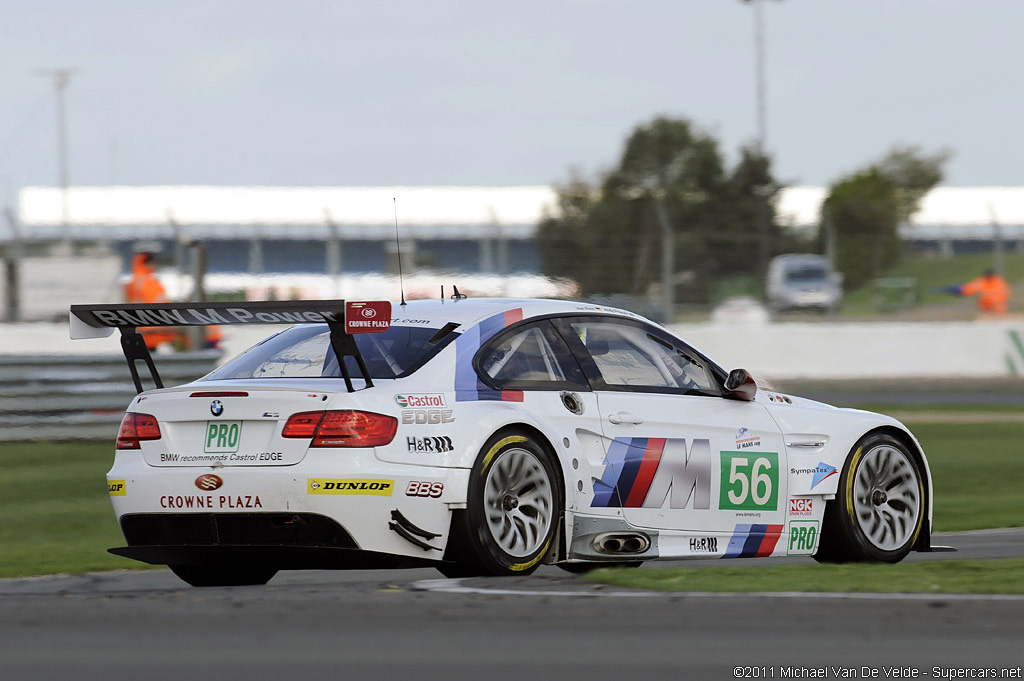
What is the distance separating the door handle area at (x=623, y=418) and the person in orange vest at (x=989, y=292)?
2042 cm

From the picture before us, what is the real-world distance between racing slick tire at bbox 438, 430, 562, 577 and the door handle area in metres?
0.47

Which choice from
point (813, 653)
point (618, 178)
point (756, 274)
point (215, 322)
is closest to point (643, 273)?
point (756, 274)

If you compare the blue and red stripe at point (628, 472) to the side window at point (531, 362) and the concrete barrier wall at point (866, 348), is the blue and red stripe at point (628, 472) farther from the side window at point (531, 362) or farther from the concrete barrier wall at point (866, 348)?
the concrete barrier wall at point (866, 348)

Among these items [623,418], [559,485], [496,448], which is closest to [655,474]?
Result: [623,418]

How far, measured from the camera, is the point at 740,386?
311 inches

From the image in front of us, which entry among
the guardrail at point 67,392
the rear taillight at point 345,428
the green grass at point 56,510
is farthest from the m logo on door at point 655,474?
the guardrail at point 67,392

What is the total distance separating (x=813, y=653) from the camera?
4895 mm

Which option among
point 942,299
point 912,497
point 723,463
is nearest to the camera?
point 723,463

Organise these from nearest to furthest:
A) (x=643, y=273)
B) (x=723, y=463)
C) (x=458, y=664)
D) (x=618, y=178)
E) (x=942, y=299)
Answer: (x=458, y=664)
(x=723, y=463)
(x=643, y=273)
(x=942, y=299)
(x=618, y=178)

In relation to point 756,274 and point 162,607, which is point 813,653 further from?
point 756,274

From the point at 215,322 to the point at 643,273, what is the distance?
720 inches

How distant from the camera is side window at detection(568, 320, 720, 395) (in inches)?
302

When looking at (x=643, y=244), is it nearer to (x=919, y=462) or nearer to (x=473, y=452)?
(x=919, y=462)

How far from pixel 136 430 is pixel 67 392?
8.99m
